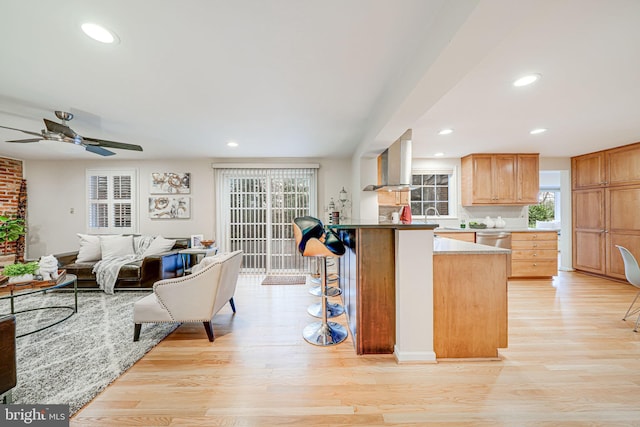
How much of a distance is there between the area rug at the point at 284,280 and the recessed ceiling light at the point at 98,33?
3.50m

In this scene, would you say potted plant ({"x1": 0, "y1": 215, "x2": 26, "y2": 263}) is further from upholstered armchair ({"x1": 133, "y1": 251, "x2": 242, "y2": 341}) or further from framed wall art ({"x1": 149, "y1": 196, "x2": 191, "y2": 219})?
upholstered armchair ({"x1": 133, "y1": 251, "x2": 242, "y2": 341})

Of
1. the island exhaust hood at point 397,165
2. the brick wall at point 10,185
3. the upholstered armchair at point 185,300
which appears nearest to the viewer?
the upholstered armchair at point 185,300

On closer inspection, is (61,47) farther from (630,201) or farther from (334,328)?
(630,201)

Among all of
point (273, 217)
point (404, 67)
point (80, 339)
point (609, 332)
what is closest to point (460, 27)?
point (404, 67)

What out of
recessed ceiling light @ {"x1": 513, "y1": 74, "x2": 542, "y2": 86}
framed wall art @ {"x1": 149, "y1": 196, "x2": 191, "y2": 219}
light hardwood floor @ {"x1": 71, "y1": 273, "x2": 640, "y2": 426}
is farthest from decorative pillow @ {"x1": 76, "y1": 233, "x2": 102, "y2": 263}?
recessed ceiling light @ {"x1": 513, "y1": 74, "x2": 542, "y2": 86}

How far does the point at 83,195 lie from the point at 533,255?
29.0 ft

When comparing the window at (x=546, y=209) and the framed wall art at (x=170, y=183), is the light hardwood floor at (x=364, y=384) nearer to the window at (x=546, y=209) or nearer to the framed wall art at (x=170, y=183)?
the framed wall art at (x=170, y=183)

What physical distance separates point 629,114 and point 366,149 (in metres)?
3.02

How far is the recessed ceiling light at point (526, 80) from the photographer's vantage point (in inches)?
72.6

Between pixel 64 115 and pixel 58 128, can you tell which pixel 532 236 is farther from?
pixel 64 115

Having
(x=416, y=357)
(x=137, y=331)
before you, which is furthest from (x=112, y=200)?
(x=416, y=357)

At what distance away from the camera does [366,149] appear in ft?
10.2

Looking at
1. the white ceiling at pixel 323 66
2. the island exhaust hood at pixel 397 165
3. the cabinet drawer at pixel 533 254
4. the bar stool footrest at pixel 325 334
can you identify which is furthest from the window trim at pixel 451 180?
the bar stool footrest at pixel 325 334

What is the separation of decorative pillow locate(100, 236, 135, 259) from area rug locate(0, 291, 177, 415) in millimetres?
902
